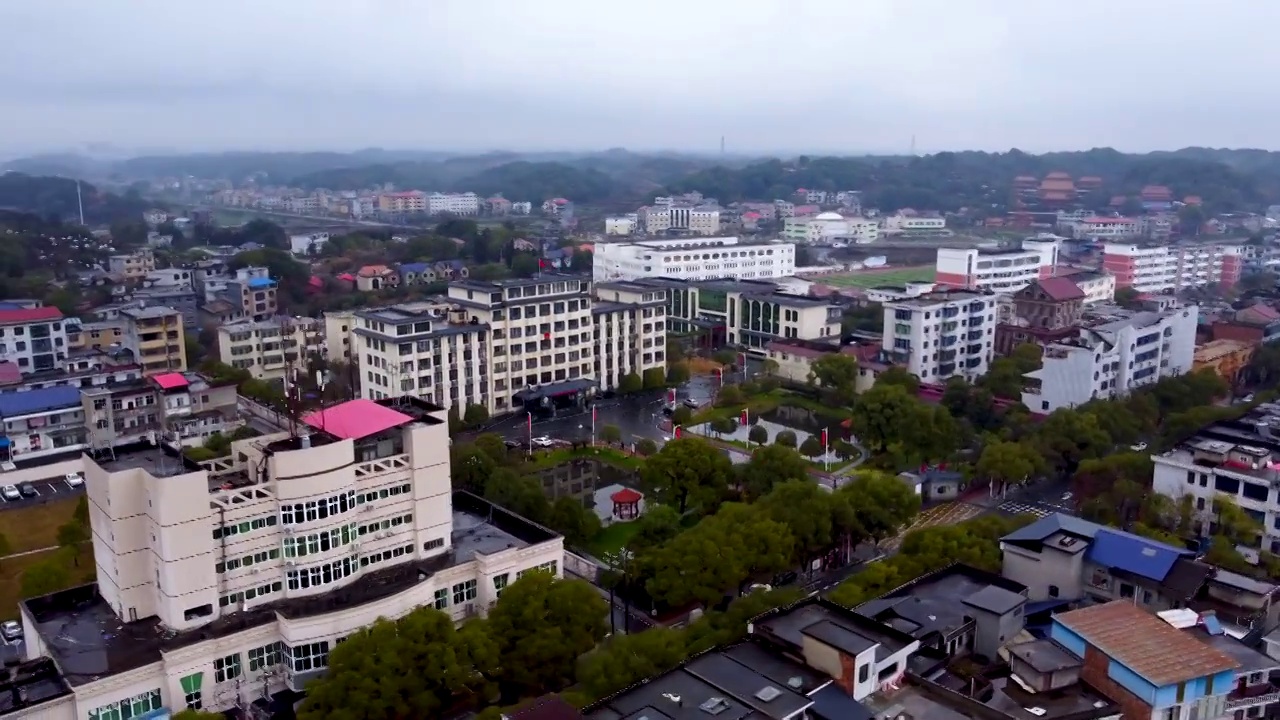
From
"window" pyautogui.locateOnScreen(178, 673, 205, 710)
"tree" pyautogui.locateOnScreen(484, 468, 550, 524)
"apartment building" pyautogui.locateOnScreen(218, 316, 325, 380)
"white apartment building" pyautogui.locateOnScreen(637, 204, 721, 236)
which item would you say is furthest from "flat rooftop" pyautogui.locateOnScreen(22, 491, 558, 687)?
"white apartment building" pyautogui.locateOnScreen(637, 204, 721, 236)

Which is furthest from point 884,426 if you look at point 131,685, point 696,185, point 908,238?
point 696,185

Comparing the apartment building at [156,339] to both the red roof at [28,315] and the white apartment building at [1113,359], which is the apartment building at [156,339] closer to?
the red roof at [28,315]

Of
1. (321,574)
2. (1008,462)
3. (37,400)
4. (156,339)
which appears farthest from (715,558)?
(156,339)

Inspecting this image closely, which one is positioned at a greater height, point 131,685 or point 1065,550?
point 1065,550

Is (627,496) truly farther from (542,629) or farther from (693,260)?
(693,260)

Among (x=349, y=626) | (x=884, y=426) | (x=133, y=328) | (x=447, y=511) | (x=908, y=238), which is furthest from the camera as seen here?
(x=908, y=238)

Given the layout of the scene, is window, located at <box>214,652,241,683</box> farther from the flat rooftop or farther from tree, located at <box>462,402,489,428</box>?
tree, located at <box>462,402,489,428</box>

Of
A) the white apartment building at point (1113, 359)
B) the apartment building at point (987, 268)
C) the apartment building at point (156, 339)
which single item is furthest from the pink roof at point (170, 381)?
the apartment building at point (987, 268)

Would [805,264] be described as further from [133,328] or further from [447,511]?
[447,511]
